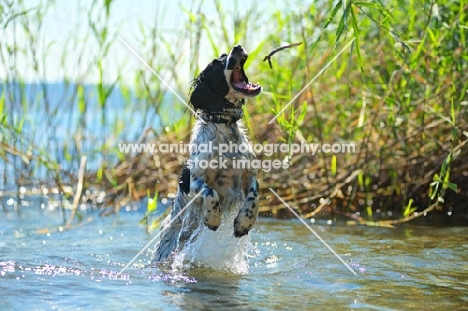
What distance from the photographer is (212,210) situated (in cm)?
465

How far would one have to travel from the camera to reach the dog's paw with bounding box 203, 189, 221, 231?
15.2 ft

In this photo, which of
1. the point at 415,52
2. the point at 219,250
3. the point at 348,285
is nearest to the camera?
the point at 348,285

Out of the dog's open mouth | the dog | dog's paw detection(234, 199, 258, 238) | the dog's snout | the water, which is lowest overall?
the water

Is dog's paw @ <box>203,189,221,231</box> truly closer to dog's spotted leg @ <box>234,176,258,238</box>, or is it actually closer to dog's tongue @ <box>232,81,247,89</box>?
dog's spotted leg @ <box>234,176,258,238</box>

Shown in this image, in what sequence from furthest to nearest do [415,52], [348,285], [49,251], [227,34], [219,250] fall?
1. [227,34]
2. [415,52]
3. [49,251]
4. [219,250]
5. [348,285]

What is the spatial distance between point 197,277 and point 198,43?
283 centimetres

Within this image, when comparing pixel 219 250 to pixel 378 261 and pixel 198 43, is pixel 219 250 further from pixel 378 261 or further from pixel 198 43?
pixel 198 43

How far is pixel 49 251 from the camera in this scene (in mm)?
5668

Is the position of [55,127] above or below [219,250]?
above

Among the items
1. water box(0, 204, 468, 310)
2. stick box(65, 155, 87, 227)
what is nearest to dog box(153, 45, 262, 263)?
water box(0, 204, 468, 310)

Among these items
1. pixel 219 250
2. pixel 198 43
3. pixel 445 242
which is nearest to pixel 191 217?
pixel 219 250

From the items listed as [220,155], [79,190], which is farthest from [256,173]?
[79,190]

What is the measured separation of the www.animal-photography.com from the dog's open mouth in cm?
1

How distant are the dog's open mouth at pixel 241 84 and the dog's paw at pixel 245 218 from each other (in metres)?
0.63
